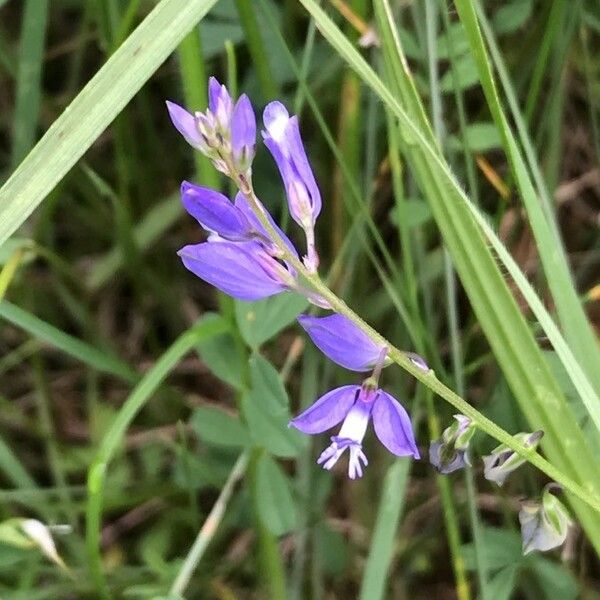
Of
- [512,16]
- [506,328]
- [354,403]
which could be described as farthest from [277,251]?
[512,16]

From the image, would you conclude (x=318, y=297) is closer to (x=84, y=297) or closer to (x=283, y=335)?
(x=283, y=335)

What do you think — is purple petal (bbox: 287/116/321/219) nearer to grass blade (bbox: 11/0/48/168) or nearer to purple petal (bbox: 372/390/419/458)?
purple petal (bbox: 372/390/419/458)

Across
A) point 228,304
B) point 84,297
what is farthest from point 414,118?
point 84,297

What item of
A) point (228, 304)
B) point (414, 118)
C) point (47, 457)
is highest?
point (414, 118)

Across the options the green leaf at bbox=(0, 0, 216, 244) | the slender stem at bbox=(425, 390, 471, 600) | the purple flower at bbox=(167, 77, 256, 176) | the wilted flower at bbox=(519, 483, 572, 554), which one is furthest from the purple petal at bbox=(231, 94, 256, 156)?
the slender stem at bbox=(425, 390, 471, 600)

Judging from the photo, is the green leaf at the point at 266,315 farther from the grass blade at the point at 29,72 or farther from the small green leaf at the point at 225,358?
the grass blade at the point at 29,72

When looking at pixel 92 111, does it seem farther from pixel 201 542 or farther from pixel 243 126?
pixel 201 542

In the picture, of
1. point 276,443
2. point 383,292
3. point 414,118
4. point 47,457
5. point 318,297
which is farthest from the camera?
point 47,457

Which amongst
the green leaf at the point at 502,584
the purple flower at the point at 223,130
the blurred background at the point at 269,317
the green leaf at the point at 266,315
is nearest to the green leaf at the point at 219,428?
the blurred background at the point at 269,317
